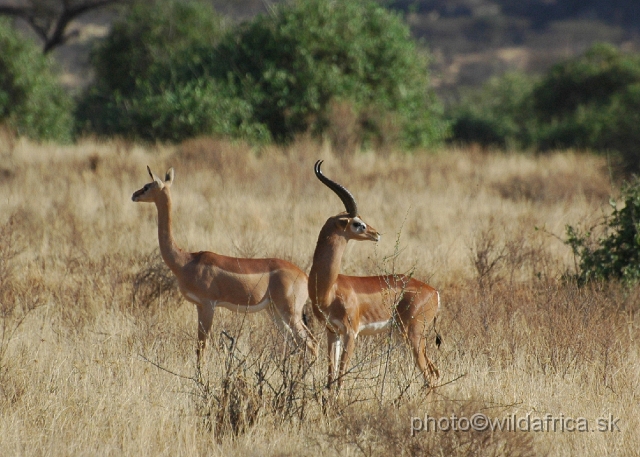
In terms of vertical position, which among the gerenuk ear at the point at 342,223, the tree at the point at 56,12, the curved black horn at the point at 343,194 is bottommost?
→ the gerenuk ear at the point at 342,223

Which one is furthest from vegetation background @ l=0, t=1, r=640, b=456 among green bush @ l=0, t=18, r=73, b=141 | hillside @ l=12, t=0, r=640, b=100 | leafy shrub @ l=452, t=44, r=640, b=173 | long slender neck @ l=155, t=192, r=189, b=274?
hillside @ l=12, t=0, r=640, b=100

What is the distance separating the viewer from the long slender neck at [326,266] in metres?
5.75

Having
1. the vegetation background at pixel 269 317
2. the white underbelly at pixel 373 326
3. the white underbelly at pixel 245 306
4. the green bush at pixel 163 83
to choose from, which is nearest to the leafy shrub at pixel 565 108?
the vegetation background at pixel 269 317

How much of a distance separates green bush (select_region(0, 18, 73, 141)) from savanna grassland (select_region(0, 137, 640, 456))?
908 centimetres

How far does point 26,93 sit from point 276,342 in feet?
60.4

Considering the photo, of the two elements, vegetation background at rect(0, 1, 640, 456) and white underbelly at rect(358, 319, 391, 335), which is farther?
white underbelly at rect(358, 319, 391, 335)

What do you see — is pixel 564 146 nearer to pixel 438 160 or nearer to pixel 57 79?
pixel 438 160

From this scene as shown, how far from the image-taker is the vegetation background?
16.4 feet

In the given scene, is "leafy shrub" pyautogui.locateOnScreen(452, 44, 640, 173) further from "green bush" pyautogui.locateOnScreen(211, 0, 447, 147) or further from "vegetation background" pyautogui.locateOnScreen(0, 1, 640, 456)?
"vegetation background" pyautogui.locateOnScreen(0, 1, 640, 456)

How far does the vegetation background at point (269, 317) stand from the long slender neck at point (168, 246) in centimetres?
61

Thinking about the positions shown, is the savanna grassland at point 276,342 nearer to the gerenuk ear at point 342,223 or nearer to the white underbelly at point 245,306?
the white underbelly at point 245,306

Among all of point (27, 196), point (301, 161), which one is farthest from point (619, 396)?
point (301, 161)

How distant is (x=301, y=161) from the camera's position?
623 inches

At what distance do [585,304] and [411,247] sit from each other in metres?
3.36
